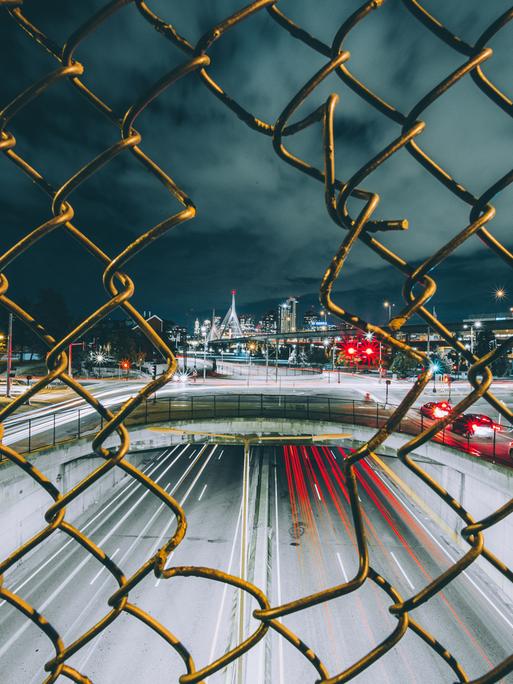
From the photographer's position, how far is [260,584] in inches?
513

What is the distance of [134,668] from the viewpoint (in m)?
9.96

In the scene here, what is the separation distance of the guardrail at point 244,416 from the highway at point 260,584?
4.71 m

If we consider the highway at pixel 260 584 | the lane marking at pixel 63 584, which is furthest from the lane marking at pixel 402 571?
the lane marking at pixel 63 584

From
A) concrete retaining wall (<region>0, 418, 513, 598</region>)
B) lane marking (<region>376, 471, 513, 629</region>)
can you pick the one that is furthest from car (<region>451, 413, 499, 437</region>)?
lane marking (<region>376, 471, 513, 629</region>)

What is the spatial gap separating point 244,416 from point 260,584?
953cm

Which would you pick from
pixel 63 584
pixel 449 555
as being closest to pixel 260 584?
pixel 63 584

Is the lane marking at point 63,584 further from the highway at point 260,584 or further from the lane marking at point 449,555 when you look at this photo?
the lane marking at point 449,555

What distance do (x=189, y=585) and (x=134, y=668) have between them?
367cm

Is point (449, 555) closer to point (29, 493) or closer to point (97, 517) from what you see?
point (97, 517)

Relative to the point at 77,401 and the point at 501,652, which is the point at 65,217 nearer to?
the point at 501,652

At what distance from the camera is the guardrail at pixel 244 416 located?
15789 millimetres

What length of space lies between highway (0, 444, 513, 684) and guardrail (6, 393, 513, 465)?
4.71 meters

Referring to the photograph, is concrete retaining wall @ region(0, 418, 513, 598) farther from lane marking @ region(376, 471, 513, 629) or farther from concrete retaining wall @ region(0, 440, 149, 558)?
lane marking @ region(376, 471, 513, 629)

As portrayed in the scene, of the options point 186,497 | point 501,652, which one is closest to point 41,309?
point 186,497
